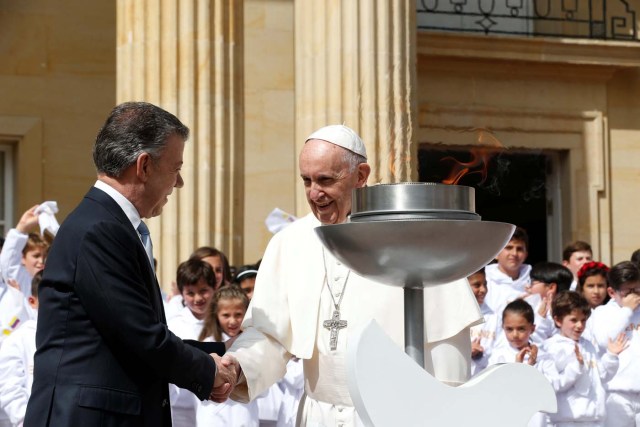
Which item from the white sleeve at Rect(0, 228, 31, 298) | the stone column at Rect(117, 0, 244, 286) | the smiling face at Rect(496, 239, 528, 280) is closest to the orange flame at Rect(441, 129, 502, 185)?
the smiling face at Rect(496, 239, 528, 280)

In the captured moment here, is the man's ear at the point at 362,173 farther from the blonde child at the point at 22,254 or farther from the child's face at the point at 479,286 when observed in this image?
the blonde child at the point at 22,254

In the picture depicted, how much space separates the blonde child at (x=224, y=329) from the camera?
7.96 meters

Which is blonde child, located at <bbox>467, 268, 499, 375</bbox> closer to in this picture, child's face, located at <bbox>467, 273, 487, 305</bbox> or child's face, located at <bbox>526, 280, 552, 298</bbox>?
child's face, located at <bbox>467, 273, 487, 305</bbox>

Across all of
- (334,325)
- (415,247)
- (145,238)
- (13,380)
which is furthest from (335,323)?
(13,380)

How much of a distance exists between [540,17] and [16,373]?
768 cm

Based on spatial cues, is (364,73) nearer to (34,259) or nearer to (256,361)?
(34,259)

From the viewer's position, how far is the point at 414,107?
34.8 ft

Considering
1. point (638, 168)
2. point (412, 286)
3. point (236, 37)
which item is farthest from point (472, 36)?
point (412, 286)

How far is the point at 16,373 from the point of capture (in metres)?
7.92

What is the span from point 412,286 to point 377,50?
6.68m

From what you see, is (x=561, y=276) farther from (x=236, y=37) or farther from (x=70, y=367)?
(x=70, y=367)

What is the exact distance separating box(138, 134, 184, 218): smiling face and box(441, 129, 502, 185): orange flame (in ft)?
2.88

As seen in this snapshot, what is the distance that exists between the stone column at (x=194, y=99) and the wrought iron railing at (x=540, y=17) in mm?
3595

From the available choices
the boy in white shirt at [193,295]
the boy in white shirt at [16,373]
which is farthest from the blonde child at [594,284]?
the boy in white shirt at [16,373]
